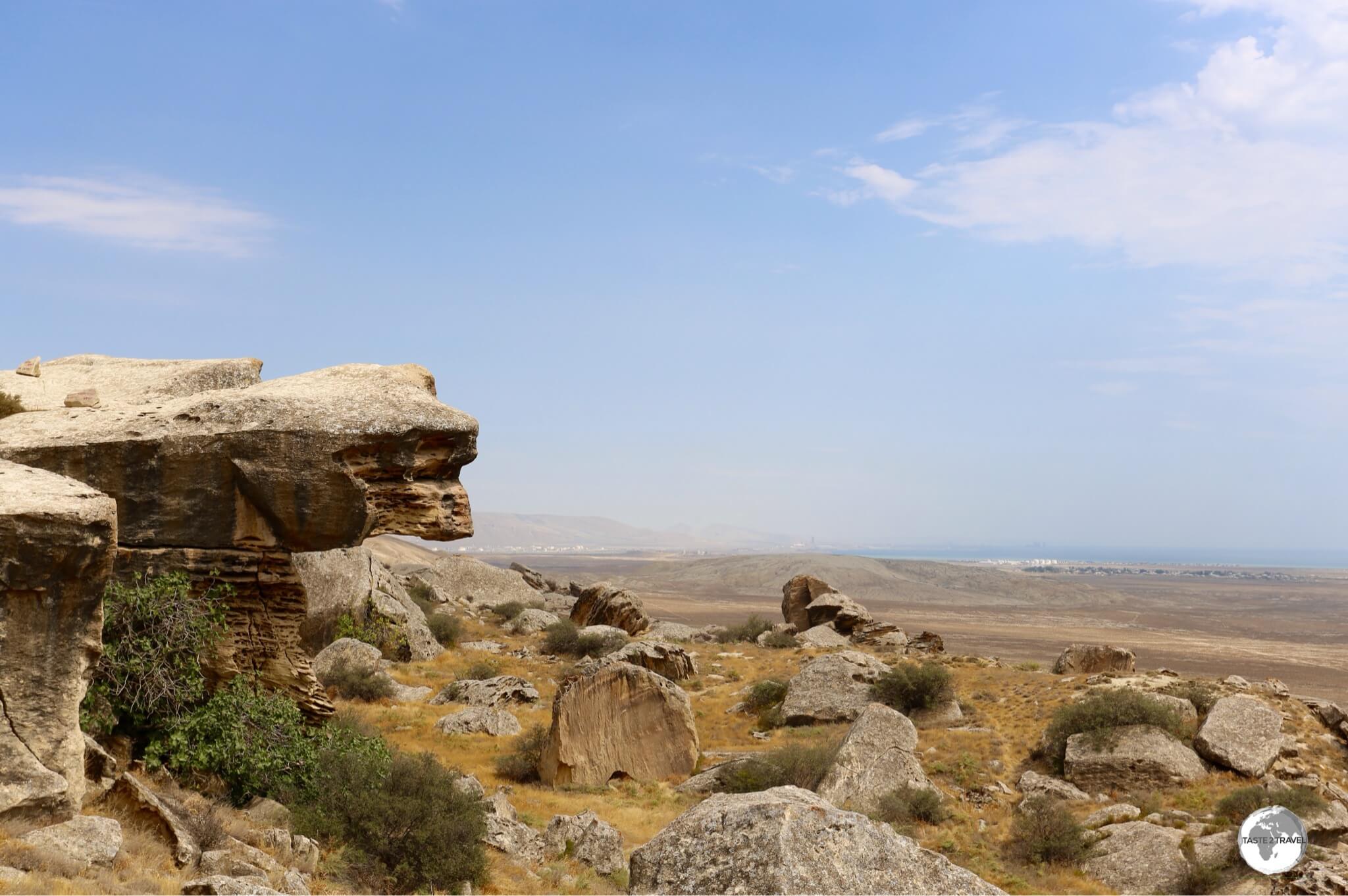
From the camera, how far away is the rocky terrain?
29.7ft

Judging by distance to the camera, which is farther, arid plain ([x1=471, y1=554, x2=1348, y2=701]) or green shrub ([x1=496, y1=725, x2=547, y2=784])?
arid plain ([x1=471, y1=554, x2=1348, y2=701])

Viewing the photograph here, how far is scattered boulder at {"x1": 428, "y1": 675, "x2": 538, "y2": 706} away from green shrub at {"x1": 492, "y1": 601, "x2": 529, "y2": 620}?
15759 millimetres

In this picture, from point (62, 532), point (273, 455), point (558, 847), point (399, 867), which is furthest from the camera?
point (558, 847)

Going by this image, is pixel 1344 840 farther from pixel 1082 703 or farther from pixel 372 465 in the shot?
pixel 372 465

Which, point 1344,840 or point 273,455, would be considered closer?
point 273,455

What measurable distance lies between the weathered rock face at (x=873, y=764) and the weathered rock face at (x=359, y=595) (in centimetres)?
1572

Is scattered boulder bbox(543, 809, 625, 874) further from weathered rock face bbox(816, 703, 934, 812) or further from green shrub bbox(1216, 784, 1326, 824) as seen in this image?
green shrub bbox(1216, 784, 1326, 824)

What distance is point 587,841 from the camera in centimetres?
1442

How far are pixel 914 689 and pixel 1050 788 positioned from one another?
205 inches

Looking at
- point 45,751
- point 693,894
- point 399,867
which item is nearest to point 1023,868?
point 399,867

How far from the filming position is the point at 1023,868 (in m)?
17.0

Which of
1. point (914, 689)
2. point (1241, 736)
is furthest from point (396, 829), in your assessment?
point (1241, 736)

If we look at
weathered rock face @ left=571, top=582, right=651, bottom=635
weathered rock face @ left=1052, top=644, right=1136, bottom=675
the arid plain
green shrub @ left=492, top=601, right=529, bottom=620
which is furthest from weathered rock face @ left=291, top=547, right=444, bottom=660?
the arid plain

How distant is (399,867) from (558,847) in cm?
321
